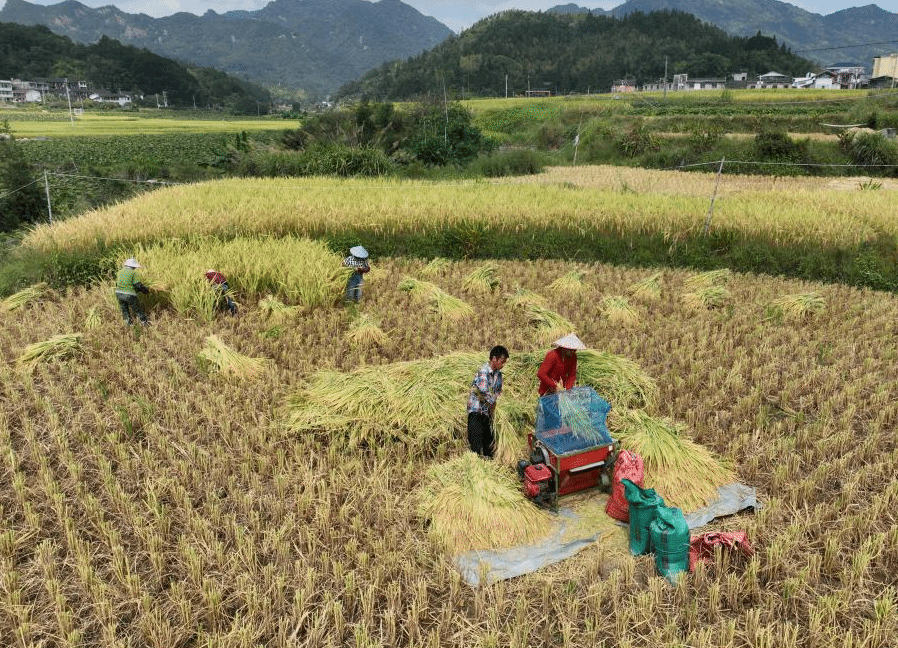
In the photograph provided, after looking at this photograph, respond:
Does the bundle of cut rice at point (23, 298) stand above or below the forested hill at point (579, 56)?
below

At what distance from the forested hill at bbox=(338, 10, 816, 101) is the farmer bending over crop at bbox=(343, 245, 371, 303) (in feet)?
204

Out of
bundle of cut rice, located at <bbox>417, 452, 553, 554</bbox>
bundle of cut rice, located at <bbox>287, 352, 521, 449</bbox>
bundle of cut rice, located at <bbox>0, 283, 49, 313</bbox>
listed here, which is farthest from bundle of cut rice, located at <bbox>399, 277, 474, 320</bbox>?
bundle of cut rice, located at <bbox>0, 283, 49, 313</bbox>

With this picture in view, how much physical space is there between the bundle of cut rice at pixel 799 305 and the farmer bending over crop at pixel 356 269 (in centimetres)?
545

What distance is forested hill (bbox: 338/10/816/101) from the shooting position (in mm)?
75188

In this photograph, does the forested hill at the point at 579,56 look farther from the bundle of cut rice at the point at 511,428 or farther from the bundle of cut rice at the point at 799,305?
the bundle of cut rice at the point at 511,428

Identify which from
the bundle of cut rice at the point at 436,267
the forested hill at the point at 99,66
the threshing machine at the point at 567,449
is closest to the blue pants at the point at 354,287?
the bundle of cut rice at the point at 436,267

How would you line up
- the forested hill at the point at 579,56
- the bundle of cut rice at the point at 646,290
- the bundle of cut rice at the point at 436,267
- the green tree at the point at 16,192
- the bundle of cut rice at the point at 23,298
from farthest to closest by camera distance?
the forested hill at the point at 579,56
the green tree at the point at 16,192
the bundle of cut rice at the point at 436,267
the bundle of cut rice at the point at 646,290
the bundle of cut rice at the point at 23,298

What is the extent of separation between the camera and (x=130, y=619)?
2826 mm

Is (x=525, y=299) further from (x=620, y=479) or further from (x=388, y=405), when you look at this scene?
(x=620, y=479)

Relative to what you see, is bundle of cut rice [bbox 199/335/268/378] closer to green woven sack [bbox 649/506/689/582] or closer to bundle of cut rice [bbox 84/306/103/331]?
bundle of cut rice [bbox 84/306/103/331]

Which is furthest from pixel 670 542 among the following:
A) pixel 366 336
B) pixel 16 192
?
pixel 16 192

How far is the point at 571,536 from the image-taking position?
3.40 m

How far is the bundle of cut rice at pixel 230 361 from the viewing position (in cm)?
522

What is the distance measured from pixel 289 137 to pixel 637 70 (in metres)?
70.8
